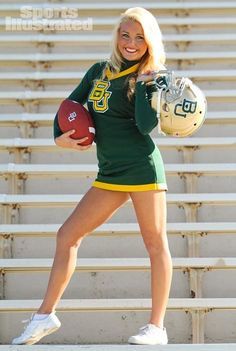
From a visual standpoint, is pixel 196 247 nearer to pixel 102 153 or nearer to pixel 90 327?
pixel 90 327

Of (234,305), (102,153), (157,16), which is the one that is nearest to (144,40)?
(102,153)

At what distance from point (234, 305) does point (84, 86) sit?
1073mm

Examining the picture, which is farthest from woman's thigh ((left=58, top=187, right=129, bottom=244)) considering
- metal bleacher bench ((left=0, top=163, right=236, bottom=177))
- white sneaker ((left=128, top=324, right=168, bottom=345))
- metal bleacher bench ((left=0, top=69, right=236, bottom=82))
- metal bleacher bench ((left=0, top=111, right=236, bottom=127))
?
metal bleacher bench ((left=0, top=69, right=236, bottom=82))

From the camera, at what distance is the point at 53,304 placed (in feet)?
8.10

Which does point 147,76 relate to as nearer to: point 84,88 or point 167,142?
point 84,88

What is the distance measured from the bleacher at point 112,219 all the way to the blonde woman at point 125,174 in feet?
0.67

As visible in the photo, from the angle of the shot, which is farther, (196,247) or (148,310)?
(196,247)

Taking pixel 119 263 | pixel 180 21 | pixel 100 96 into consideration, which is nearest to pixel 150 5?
pixel 180 21

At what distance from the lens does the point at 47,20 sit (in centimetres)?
470

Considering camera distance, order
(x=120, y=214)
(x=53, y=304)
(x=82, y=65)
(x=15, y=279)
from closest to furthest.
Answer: (x=53, y=304) → (x=15, y=279) → (x=120, y=214) → (x=82, y=65)

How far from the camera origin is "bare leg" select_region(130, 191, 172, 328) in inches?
95.9

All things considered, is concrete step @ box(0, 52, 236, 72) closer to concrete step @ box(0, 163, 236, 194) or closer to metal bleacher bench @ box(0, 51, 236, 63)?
metal bleacher bench @ box(0, 51, 236, 63)

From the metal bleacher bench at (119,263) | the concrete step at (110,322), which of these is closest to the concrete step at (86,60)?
the metal bleacher bench at (119,263)

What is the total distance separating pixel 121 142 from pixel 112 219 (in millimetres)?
1085
